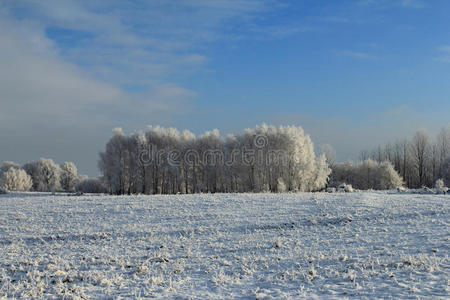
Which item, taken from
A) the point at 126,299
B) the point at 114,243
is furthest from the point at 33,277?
the point at 114,243

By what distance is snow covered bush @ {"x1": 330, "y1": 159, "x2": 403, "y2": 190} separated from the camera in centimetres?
9050

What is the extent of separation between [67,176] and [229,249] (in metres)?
136

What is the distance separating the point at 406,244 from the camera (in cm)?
1578

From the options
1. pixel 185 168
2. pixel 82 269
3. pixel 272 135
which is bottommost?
pixel 82 269

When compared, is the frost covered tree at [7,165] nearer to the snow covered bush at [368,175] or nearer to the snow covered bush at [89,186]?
the snow covered bush at [89,186]

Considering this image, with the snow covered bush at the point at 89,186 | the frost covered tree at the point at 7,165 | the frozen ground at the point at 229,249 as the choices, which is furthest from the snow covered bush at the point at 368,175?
the frost covered tree at the point at 7,165

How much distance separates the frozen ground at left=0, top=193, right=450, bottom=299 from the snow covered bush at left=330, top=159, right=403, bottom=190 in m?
66.4

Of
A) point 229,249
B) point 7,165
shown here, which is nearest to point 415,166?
point 229,249

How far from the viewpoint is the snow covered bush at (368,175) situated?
90500 mm

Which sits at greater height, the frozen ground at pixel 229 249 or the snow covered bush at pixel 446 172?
the snow covered bush at pixel 446 172

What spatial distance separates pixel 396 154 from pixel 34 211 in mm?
104450

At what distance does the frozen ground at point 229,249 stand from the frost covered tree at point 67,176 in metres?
115

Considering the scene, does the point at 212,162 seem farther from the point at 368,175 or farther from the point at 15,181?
the point at 15,181

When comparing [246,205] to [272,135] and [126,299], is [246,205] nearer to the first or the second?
[126,299]
